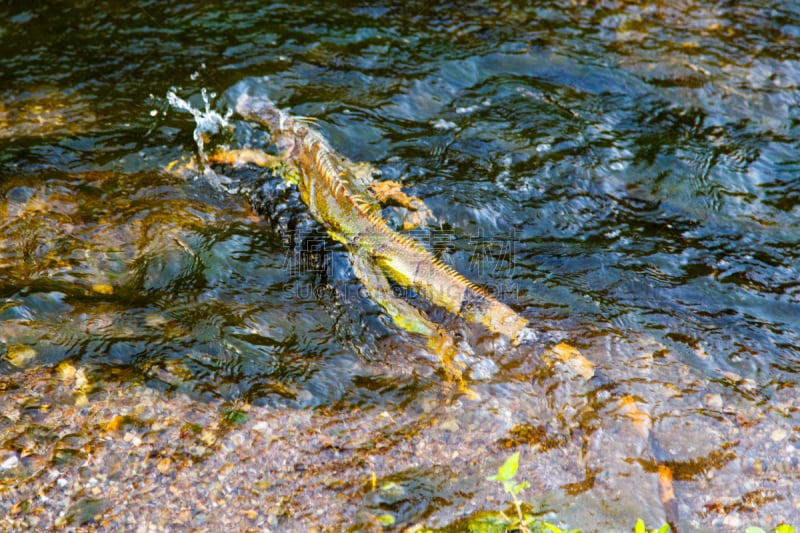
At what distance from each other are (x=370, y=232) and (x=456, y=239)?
2.57 feet

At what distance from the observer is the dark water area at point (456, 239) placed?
13.9 ft

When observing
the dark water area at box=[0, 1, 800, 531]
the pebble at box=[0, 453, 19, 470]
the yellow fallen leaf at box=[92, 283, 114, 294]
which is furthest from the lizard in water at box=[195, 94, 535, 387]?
the pebble at box=[0, 453, 19, 470]

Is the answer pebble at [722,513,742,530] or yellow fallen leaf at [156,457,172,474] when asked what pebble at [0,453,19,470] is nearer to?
yellow fallen leaf at [156,457,172,474]

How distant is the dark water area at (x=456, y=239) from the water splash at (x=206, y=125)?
12cm

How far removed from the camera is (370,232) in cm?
569

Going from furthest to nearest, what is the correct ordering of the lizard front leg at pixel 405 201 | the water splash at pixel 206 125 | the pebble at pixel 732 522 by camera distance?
1. the water splash at pixel 206 125
2. the lizard front leg at pixel 405 201
3. the pebble at pixel 732 522

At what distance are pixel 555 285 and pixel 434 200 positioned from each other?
1439 mm

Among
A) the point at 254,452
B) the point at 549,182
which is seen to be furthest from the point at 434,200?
the point at 254,452

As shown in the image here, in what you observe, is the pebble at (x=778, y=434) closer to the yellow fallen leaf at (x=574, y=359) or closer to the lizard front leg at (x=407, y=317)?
the yellow fallen leaf at (x=574, y=359)

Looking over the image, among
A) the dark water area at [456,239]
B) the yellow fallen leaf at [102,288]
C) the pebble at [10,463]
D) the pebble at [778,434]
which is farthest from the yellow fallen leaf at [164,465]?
the pebble at [778,434]

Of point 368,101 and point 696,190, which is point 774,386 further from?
point 368,101

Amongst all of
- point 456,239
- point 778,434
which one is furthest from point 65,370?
point 778,434

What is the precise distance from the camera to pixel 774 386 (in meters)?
4.64

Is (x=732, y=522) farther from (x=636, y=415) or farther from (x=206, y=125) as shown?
(x=206, y=125)
